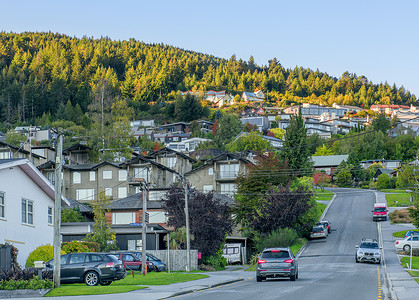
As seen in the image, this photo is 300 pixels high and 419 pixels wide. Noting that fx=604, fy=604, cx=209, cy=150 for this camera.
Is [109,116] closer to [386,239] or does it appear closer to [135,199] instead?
[135,199]

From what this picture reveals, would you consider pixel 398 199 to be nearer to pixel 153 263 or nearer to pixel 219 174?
pixel 219 174

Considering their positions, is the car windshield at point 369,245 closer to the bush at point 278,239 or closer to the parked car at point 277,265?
the bush at point 278,239

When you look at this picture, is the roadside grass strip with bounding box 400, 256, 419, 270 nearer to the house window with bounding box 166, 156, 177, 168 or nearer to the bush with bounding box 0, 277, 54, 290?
the bush with bounding box 0, 277, 54, 290

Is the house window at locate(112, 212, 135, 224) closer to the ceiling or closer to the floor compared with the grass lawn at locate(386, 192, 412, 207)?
closer to the floor

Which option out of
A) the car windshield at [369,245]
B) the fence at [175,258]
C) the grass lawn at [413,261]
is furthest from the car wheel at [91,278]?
the car windshield at [369,245]

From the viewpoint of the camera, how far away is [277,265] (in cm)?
2895

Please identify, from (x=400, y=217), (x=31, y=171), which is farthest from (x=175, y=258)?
(x=400, y=217)

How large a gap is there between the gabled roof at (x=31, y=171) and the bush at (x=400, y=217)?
5134 cm

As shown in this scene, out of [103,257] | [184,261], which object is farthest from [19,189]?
[184,261]

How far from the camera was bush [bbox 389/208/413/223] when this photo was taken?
3056 inches

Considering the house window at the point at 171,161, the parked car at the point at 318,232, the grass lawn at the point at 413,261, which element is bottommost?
the grass lawn at the point at 413,261

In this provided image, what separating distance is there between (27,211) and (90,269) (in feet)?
32.6

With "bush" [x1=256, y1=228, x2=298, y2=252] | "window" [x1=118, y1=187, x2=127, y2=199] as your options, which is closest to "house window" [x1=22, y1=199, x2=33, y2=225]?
"bush" [x1=256, y1=228, x2=298, y2=252]

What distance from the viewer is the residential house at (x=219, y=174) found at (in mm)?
88438
